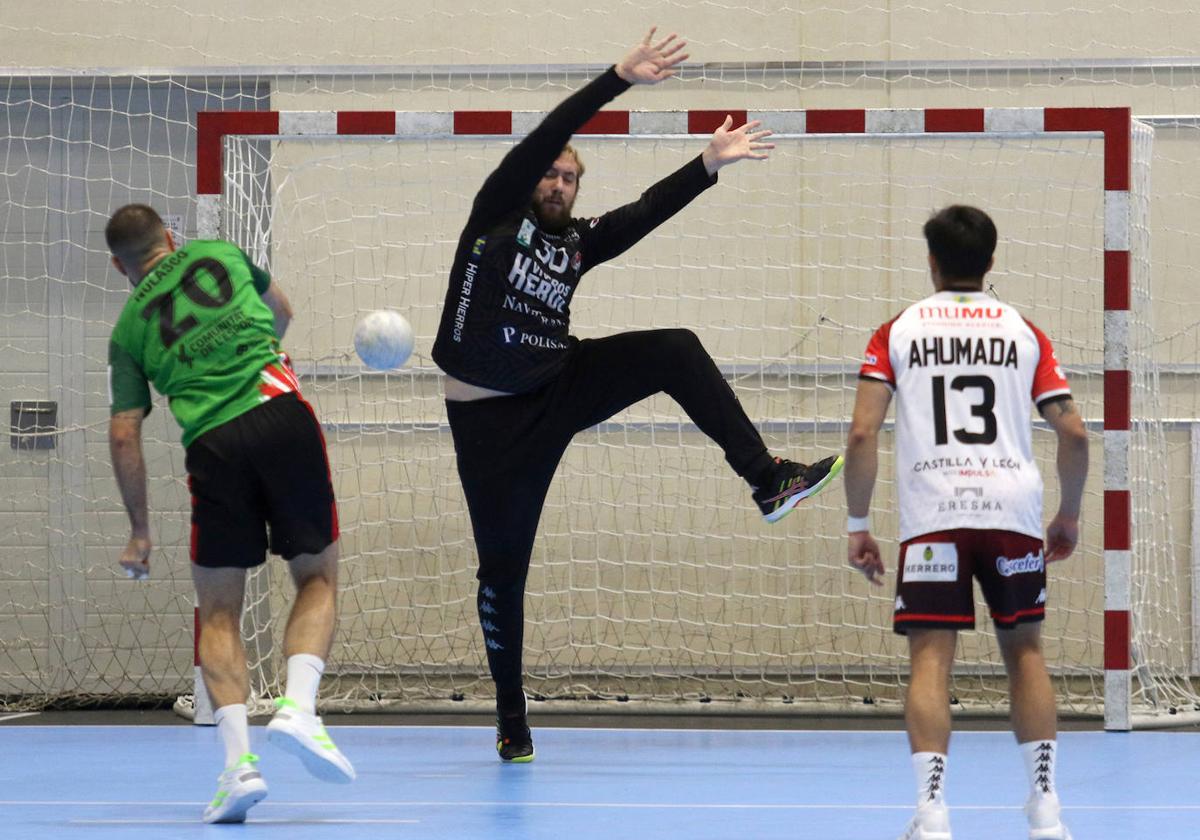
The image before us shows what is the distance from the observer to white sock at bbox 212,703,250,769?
4.52 m

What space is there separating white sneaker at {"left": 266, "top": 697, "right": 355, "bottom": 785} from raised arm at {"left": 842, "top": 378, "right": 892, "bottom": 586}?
5.07 ft

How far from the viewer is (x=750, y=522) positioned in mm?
8422

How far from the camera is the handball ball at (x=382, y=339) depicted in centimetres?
570

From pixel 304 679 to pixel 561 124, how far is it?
203 cm

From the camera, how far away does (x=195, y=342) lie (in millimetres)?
4574

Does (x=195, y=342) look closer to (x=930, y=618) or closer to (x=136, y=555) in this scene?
(x=136, y=555)

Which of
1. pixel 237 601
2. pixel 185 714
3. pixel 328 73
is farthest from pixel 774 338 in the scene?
pixel 237 601

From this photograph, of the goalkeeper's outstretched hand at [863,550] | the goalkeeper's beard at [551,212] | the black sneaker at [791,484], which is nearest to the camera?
the goalkeeper's outstretched hand at [863,550]

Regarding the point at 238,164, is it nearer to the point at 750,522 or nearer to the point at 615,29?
the point at 615,29

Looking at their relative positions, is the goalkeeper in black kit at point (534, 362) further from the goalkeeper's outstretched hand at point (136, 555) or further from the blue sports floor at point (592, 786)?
the goalkeeper's outstretched hand at point (136, 555)

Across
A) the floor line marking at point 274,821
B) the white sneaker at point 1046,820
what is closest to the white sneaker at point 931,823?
the white sneaker at point 1046,820

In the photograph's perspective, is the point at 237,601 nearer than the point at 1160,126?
Yes

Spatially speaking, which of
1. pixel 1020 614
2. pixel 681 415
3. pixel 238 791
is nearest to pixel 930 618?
pixel 1020 614

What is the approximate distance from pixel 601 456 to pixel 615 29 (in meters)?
2.42
